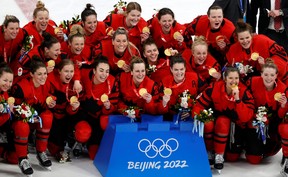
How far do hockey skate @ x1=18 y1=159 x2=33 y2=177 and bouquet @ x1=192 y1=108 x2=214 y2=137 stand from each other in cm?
134

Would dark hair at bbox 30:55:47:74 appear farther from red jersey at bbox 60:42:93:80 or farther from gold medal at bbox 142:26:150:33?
gold medal at bbox 142:26:150:33

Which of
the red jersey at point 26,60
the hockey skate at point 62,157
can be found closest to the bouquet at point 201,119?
the hockey skate at point 62,157

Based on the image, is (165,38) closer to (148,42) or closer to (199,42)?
(148,42)

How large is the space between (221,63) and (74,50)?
1451 mm

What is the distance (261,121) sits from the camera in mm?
5438

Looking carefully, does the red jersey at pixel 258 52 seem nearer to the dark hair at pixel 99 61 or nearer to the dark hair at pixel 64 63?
the dark hair at pixel 99 61

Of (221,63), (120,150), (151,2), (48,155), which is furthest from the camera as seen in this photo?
(151,2)

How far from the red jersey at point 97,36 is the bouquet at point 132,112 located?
3.76 ft

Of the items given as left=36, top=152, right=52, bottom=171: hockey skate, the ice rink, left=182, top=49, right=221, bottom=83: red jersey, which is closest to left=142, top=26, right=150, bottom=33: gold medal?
left=182, top=49, right=221, bottom=83: red jersey

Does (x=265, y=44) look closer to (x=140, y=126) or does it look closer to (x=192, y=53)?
(x=192, y=53)

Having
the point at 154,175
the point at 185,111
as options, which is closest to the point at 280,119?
the point at 185,111

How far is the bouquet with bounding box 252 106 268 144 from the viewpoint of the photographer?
5.43 m

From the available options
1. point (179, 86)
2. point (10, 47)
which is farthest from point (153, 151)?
point (10, 47)

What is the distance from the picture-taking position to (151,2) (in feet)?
31.9
